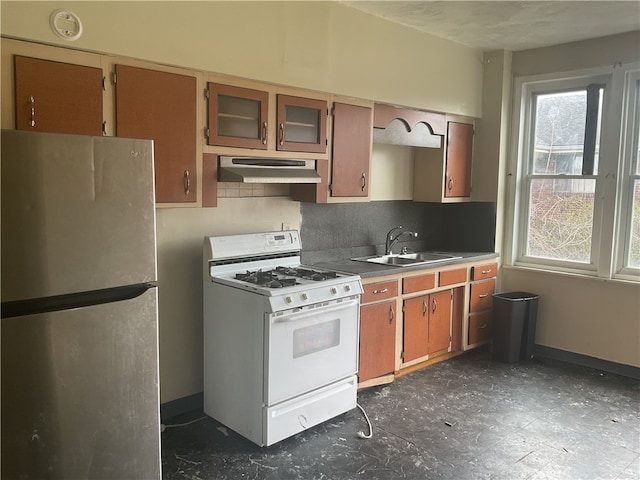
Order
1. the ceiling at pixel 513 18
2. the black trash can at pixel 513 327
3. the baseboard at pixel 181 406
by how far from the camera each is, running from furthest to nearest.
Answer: the black trash can at pixel 513 327 → the ceiling at pixel 513 18 → the baseboard at pixel 181 406

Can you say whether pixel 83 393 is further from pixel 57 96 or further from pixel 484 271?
pixel 484 271

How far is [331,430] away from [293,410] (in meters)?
0.35

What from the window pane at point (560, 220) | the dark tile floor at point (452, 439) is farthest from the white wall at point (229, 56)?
the window pane at point (560, 220)

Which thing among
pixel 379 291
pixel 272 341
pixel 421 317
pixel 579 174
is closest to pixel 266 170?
pixel 272 341

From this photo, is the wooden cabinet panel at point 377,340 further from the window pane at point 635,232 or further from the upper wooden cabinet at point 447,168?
the window pane at point 635,232

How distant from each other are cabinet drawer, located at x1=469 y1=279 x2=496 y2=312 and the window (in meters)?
0.42

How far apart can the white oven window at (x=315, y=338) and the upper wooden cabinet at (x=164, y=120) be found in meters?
0.99

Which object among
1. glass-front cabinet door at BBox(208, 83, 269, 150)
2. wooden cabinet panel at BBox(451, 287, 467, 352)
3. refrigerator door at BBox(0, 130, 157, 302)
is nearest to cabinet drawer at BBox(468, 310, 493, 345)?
wooden cabinet panel at BBox(451, 287, 467, 352)

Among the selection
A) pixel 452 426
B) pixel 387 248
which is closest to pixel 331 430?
pixel 452 426

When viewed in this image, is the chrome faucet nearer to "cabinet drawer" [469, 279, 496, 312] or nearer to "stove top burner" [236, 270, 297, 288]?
"cabinet drawer" [469, 279, 496, 312]

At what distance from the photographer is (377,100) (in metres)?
3.93

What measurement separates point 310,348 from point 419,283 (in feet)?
4.22

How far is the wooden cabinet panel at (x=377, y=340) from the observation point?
12.1 feet

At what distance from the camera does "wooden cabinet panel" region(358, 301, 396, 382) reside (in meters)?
3.69
